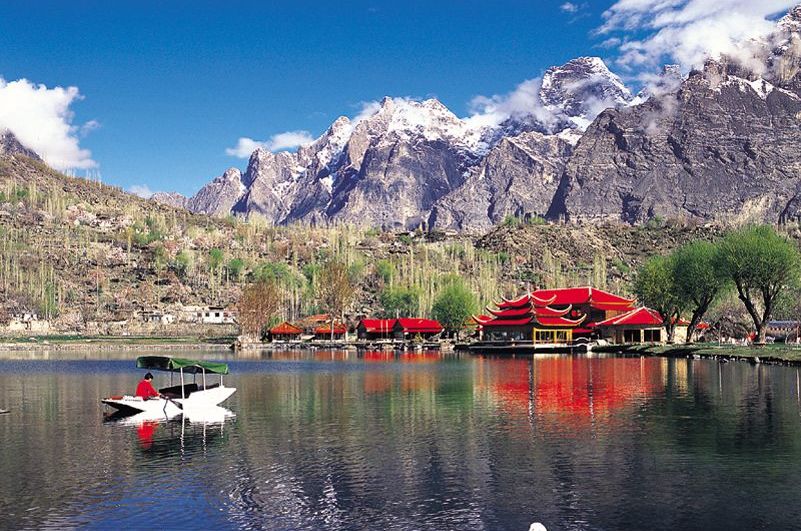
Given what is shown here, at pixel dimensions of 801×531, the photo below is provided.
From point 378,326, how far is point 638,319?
60.6 meters

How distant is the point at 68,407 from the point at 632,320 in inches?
4396

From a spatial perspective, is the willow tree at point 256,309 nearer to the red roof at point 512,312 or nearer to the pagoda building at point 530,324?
the pagoda building at point 530,324

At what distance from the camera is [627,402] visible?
56656 mm

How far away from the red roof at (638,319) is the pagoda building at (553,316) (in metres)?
7.49

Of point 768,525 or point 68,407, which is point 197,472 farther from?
point 68,407

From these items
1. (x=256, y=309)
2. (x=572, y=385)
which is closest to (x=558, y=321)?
(x=256, y=309)

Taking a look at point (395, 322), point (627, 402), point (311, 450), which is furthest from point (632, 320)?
point (311, 450)

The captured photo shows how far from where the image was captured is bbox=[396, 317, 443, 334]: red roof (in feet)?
607

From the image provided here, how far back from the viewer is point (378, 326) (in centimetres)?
18925

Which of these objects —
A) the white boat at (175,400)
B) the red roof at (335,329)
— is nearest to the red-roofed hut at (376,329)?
the red roof at (335,329)

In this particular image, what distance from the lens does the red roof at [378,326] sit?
614 ft

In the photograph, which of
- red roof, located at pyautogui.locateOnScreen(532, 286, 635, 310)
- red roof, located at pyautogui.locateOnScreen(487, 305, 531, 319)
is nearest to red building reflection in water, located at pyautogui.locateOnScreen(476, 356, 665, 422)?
red roof, located at pyautogui.locateOnScreen(487, 305, 531, 319)

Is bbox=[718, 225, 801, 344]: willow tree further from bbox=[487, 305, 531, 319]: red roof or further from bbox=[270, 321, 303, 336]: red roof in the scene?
bbox=[270, 321, 303, 336]: red roof

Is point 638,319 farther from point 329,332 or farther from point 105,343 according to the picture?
point 105,343
